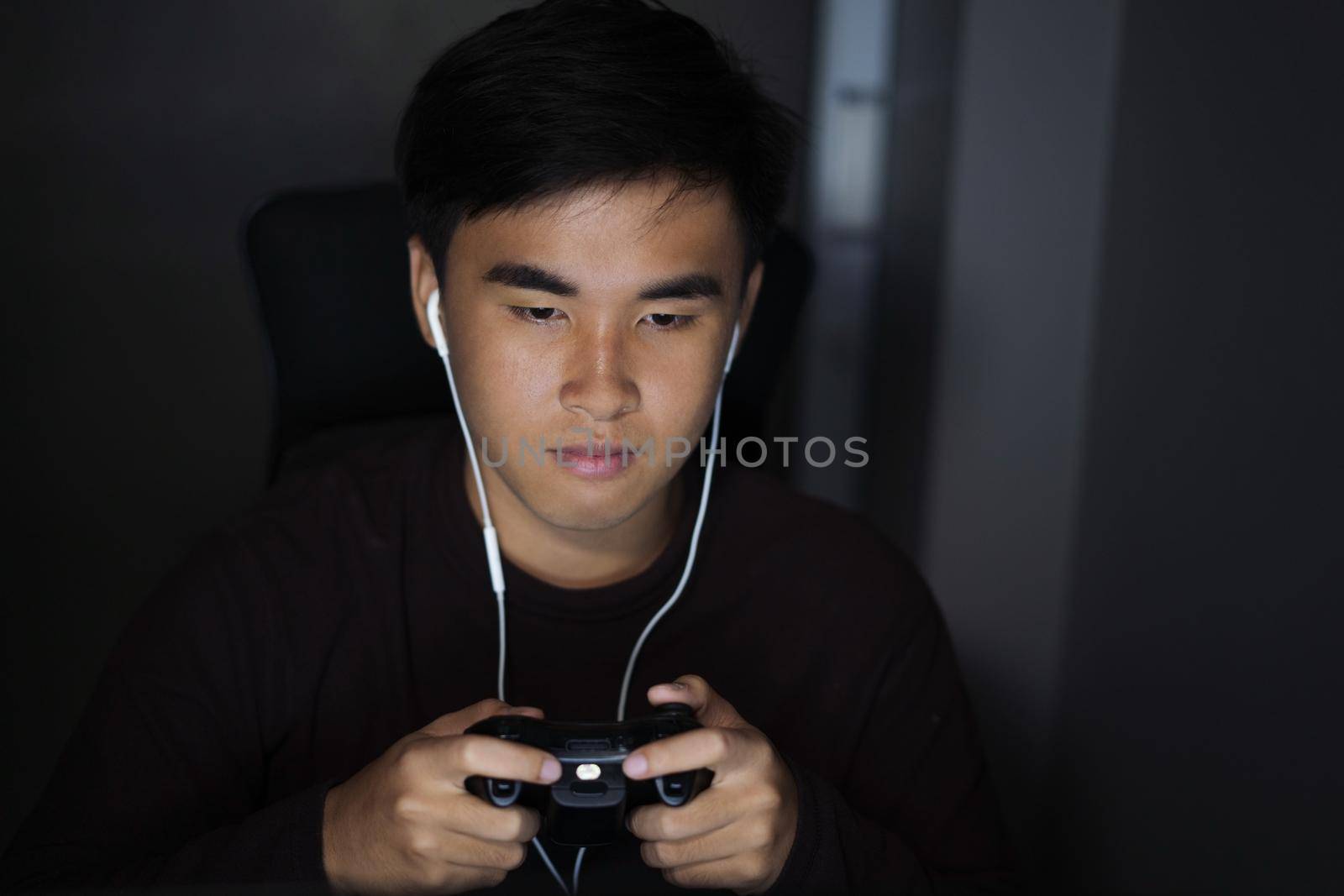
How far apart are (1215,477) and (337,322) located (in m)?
1.03

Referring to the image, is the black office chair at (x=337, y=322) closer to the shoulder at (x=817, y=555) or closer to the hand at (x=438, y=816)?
the shoulder at (x=817, y=555)

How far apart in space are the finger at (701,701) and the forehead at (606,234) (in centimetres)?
34

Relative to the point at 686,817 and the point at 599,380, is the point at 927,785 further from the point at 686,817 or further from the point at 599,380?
the point at 599,380

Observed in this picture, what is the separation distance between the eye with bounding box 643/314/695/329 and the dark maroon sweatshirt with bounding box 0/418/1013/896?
0.26 metres

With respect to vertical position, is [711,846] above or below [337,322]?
below

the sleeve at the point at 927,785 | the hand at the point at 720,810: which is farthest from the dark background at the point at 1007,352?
the hand at the point at 720,810

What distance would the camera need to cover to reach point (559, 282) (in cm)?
96

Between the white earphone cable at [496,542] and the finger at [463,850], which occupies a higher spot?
the white earphone cable at [496,542]

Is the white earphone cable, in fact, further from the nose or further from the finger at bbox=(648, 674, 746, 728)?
the finger at bbox=(648, 674, 746, 728)

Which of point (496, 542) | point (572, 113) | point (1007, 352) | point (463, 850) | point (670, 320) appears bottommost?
point (463, 850)

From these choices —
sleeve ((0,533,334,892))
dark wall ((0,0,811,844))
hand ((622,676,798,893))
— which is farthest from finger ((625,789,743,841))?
dark wall ((0,0,811,844))

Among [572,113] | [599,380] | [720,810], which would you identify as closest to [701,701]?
[720,810]

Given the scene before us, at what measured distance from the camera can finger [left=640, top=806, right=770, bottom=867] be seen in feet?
2.57

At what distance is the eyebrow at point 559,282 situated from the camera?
0.96 meters
